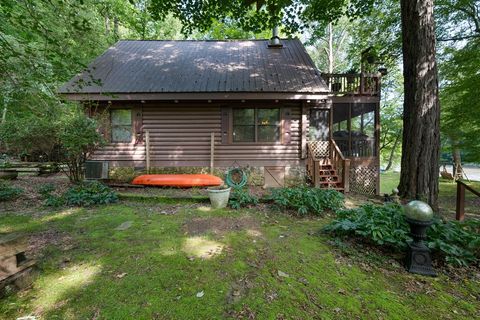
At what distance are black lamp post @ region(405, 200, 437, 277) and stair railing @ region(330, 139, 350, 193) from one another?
14.2 feet

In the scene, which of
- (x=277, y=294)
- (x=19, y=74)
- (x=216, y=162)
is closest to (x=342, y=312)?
(x=277, y=294)

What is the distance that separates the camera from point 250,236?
369cm

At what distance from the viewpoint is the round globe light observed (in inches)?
106

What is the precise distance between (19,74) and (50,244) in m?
2.84

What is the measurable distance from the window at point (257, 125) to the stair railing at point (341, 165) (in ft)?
6.48

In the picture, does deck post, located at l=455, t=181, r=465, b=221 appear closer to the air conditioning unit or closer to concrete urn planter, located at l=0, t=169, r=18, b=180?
the air conditioning unit

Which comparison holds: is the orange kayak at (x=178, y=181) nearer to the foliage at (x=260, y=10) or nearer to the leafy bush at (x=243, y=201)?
the leafy bush at (x=243, y=201)

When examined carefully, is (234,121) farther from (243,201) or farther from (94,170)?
(94,170)

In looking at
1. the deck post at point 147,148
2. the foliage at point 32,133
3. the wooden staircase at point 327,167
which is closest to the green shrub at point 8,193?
the foliage at point 32,133

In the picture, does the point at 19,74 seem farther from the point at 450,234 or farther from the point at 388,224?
the point at 450,234

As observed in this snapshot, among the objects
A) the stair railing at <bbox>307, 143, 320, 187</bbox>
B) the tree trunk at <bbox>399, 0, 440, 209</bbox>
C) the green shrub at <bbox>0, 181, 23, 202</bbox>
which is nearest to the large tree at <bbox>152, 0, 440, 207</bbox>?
the tree trunk at <bbox>399, 0, 440, 209</bbox>

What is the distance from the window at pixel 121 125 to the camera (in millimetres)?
8078

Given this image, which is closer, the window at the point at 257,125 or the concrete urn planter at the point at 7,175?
the concrete urn planter at the point at 7,175

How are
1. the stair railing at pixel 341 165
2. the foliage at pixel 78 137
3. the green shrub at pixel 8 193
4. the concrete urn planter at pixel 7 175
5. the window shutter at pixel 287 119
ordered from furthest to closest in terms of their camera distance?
the window shutter at pixel 287 119 < the concrete urn planter at pixel 7 175 < the stair railing at pixel 341 165 < the foliage at pixel 78 137 < the green shrub at pixel 8 193
